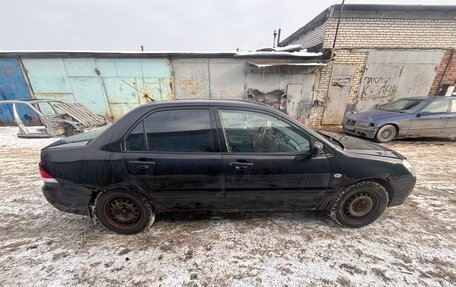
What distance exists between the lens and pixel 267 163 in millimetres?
2092

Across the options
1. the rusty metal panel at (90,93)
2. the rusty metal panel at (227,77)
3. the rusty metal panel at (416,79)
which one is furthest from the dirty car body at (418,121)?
the rusty metal panel at (90,93)

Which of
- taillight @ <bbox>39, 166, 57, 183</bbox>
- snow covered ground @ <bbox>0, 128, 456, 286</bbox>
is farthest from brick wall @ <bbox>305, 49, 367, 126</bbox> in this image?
taillight @ <bbox>39, 166, 57, 183</bbox>

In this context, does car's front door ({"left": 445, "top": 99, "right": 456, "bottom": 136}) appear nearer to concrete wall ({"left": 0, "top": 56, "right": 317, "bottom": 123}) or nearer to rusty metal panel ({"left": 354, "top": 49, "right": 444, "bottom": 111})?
rusty metal panel ({"left": 354, "top": 49, "right": 444, "bottom": 111})

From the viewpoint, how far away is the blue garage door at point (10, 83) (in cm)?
726

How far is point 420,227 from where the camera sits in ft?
7.77

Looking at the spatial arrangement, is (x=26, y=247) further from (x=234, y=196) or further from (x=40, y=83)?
(x=40, y=83)

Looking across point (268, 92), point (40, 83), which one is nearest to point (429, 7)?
point (268, 92)

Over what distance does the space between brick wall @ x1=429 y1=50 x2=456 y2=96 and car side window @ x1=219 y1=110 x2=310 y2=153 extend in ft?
31.4

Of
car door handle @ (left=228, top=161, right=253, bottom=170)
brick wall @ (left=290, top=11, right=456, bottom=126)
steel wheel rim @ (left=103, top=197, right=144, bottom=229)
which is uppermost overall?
brick wall @ (left=290, top=11, right=456, bottom=126)

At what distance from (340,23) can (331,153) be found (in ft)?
24.2

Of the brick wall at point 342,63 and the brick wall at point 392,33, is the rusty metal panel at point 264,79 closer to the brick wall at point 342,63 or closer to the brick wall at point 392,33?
the brick wall at point 342,63

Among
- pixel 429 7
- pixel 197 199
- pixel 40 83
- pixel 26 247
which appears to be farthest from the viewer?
pixel 40 83

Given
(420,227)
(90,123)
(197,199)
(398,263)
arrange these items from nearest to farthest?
(398,263) < (197,199) < (420,227) < (90,123)

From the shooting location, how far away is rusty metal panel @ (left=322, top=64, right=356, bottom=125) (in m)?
7.38
